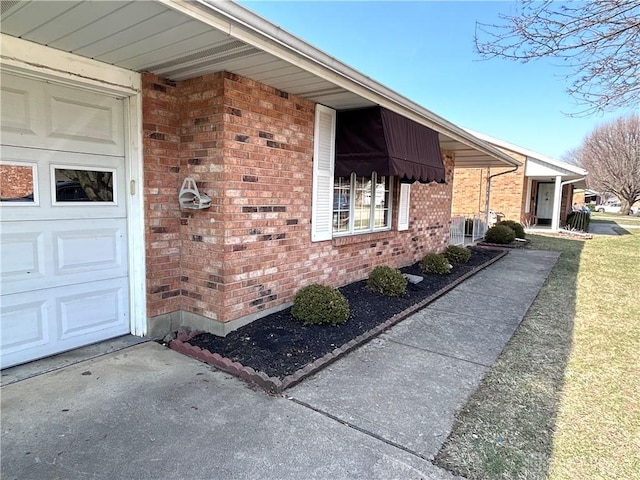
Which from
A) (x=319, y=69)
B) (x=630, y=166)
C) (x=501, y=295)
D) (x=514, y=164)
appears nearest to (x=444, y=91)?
(x=514, y=164)

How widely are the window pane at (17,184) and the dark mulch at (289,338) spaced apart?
6.90 feet

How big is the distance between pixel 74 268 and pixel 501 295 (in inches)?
256

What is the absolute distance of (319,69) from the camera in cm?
371

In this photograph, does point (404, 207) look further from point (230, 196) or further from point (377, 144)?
point (230, 196)

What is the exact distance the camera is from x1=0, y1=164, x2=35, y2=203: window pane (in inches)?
125

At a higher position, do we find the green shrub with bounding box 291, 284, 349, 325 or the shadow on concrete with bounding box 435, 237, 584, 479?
the green shrub with bounding box 291, 284, 349, 325

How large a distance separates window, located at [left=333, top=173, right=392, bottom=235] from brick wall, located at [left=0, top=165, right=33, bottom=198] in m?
3.93

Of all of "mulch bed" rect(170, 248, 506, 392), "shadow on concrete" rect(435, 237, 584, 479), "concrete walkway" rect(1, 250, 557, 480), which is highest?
"mulch bed" rect(170, 248, 506, 392)

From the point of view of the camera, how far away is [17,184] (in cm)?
325

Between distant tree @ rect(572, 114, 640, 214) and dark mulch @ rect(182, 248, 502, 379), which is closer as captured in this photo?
dark mulch @ rect(182, 248, 502, 379)

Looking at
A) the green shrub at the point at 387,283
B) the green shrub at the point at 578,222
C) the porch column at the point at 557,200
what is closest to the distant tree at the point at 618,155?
the green shrub at the point at 578,222

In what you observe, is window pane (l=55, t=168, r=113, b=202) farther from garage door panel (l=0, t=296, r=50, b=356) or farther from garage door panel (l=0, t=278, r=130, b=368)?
garage door panel (l=0, t=296, r=50, b=356)

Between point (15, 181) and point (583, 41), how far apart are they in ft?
19.6

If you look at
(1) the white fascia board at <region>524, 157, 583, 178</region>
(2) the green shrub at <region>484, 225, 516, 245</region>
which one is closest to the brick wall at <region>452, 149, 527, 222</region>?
(1) the white fascia board at <region>524, 157, 583, 178</region>
